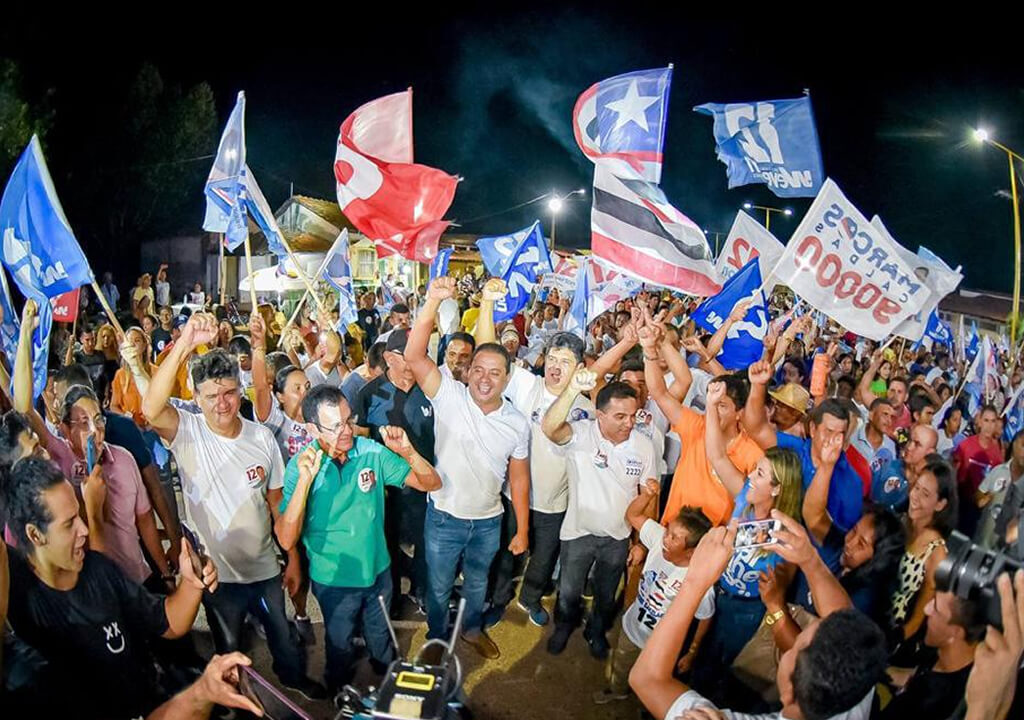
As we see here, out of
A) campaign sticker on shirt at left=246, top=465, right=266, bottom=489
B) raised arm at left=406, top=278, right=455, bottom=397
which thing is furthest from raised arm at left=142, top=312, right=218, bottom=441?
raised arm at left=406, top=278, right=455, bottom=397

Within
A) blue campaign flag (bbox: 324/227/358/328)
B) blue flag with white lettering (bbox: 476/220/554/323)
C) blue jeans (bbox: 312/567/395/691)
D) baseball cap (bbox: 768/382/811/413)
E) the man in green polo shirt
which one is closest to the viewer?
the man in green polo shirt

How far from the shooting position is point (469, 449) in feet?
14.7

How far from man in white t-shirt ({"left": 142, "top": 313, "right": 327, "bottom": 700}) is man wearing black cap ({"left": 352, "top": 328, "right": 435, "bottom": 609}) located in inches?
49.8

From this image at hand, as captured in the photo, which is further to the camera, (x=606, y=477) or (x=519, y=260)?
(x=519, y=260)

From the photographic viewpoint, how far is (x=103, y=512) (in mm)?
3791

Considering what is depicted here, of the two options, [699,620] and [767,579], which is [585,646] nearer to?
→ [699,620]

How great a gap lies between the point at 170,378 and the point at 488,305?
100.0 inches

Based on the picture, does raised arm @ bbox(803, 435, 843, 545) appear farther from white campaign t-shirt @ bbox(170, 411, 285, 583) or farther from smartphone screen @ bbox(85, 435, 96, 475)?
smartphone screen @ bbox(85, 435, 96, 475)

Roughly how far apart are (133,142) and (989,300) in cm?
3853

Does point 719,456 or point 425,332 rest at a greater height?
point 425,332

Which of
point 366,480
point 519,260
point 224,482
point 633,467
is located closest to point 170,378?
point 224,482

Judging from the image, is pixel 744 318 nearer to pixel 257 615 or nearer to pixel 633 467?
pixel 633 467

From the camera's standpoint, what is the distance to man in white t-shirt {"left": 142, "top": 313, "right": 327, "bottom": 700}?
3787mm

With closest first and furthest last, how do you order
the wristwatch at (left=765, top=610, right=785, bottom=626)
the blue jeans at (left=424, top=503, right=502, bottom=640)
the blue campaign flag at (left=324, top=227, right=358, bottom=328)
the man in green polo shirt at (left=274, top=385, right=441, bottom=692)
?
the wristwatch at (left=765, top=610, right=785, bottom=626)
the man in green polo shirt at (left=274, top=385, right=441, bottom=692)
the blue jeans at (left=424, top=503, right=502, bottom=640)
the blue campaign flag at (left=324, top=227, right=358, bottom=328)
